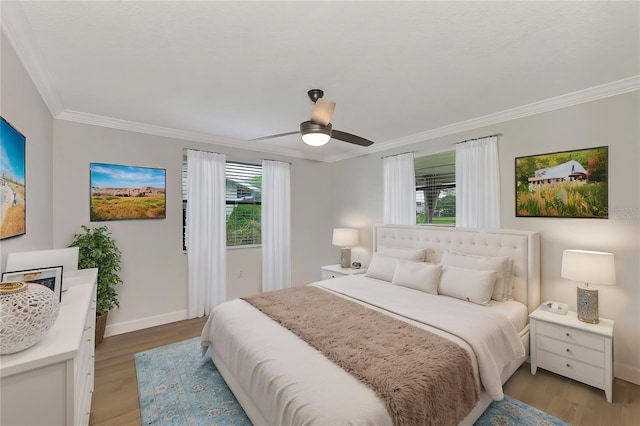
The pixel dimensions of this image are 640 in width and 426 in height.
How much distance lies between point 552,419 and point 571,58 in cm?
262

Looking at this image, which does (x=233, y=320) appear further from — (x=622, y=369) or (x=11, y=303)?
(x=622, y=369)

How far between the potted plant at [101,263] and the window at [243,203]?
1565 mm

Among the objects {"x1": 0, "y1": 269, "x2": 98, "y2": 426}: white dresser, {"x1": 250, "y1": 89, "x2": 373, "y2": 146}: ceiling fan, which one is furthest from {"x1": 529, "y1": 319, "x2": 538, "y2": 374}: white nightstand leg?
{"x1": 0, "y1": 269, "x2": 98, "y2": 426}: white dresser

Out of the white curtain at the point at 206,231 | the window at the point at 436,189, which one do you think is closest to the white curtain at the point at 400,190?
the window at the point at 436,189

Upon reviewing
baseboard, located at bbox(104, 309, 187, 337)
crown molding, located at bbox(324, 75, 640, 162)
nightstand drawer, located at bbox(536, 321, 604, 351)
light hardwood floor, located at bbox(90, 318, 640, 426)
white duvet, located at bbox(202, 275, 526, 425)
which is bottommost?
light hardwood floor, located at bbox(90, 318, 640, 426)

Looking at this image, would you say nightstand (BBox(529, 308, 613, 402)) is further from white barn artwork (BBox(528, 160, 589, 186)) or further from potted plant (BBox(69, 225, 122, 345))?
→ potted plant (BBox(69, 225, 122, 345))

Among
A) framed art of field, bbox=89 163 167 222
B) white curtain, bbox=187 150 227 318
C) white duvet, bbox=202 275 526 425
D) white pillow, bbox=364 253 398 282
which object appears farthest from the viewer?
white curtain, bbox=187 150 227 318

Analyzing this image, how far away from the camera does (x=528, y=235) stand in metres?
2.85

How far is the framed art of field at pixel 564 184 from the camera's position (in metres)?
2.57

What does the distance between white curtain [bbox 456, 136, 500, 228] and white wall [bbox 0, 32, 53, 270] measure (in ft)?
13.4

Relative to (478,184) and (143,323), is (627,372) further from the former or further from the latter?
(143,323)

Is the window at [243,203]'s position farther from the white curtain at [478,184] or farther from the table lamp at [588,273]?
the table lamp at [588,273]

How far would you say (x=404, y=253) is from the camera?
12.2 feet

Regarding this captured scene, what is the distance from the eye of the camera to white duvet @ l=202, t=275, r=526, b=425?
1.39 metres
